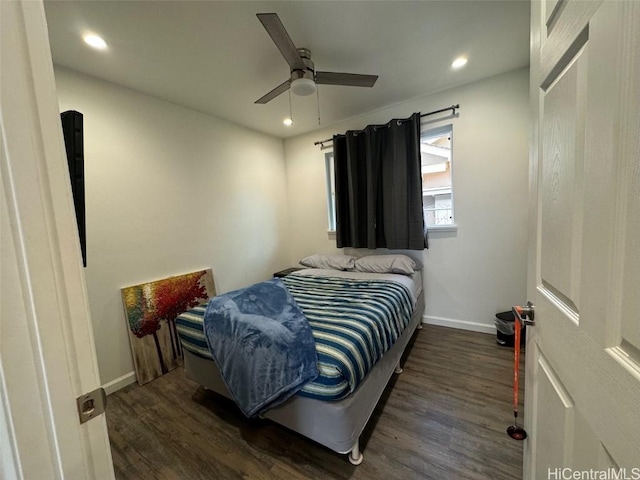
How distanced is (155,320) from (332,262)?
2.09 metres

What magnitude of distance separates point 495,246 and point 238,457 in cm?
295

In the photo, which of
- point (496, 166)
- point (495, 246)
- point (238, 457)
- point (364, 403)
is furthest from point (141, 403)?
point (496, 166)

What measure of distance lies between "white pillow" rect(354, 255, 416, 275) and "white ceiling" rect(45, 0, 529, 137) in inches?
74.6

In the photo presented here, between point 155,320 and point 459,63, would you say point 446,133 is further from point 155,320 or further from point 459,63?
point 155,320

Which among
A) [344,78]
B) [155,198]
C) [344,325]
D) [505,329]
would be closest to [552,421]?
[344,325]

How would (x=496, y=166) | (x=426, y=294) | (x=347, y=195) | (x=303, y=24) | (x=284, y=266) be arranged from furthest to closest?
1. (x=284, y=266)
2. (x=347, y=195)
3. (x=426, y=294)
4. (x=496, y=166)
5. (x=303, y=24)

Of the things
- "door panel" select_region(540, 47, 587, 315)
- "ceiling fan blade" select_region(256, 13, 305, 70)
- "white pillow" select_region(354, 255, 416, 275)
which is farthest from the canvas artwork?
"door panel" select_region(540, 47, 587, 315)

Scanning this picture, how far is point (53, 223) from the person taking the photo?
0.47 m

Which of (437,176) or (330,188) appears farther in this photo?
(330,188)

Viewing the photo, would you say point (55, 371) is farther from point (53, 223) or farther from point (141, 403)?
point (141, 403)

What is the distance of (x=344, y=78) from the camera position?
75.1 inches

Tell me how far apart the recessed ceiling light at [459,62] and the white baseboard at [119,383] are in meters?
4.14

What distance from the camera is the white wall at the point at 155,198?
2.12 m

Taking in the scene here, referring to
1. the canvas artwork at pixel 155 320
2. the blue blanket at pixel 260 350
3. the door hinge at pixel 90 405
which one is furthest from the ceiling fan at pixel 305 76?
the canvas artwork at pixel 155 320
